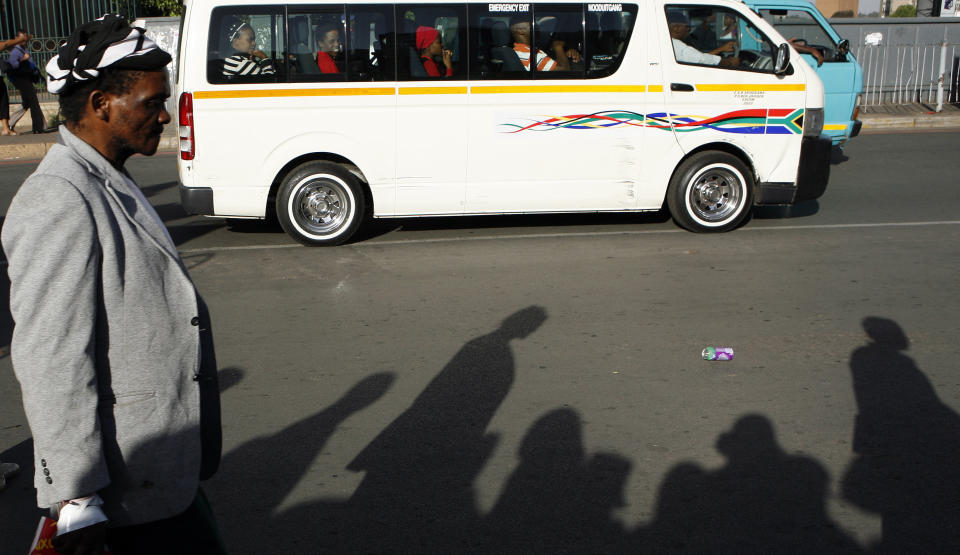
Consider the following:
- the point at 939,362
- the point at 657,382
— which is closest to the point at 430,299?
the point at 657,382

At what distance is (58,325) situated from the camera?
2.11 meters

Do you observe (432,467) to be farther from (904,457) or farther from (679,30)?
(679,30)

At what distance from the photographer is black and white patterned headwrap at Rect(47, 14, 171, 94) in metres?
2.29

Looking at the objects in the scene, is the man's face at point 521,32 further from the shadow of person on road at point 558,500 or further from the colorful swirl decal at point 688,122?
the shadow of person on road at point 558,500

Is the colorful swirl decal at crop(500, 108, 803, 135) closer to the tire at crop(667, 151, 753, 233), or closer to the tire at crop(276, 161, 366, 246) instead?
the tire at crop(667, 151, 753, 233)

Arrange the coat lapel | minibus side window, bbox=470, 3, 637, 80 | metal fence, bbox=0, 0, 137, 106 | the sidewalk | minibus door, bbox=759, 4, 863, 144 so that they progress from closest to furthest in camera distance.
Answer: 1. the coat lapel
2. minibus side window, bbox=470, 3, 637, 80
3. minibus door, bbox=759, 4, 863, 144
4. the sidewalk
5. metal fence, bbox=0, 0, 137, 106

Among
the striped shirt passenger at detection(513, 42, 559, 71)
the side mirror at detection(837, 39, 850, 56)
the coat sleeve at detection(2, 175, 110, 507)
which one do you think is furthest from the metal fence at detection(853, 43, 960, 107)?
the coat sleeve at detection(2, 175, 110, 507)

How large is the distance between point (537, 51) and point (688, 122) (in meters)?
1.57

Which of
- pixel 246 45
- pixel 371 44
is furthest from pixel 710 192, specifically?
pixel 246 45

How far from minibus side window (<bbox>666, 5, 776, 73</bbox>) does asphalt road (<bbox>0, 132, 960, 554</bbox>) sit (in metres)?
1.66

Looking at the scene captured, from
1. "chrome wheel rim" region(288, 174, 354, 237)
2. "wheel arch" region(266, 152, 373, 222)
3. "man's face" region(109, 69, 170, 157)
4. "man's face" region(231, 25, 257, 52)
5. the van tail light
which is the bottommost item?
"chrome wheel rim" region(288, 174, 354, 237)

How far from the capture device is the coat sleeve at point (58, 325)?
2.11 meters

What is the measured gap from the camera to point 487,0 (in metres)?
8.87

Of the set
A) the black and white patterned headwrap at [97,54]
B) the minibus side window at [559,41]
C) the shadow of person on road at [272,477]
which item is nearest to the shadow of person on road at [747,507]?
the shadow of person on road at [272,477]
